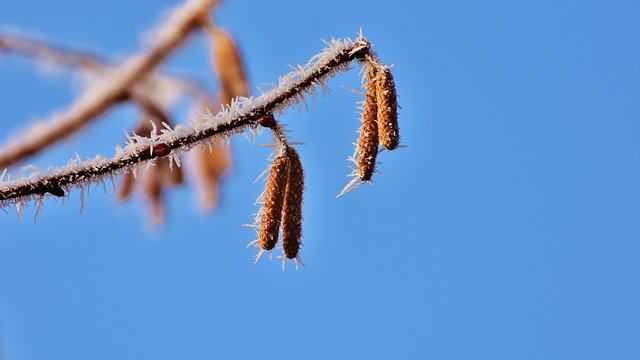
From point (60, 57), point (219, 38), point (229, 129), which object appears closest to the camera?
point (229, 129)

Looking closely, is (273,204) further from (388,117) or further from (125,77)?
(125,77)

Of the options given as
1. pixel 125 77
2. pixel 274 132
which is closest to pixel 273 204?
pixel 274 132

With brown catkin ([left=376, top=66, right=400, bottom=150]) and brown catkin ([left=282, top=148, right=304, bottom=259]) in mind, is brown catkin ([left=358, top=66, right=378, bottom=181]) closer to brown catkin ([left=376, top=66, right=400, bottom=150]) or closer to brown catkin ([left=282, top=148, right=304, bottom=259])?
brown catkin ([left=376, top=66, right=400, bottom=150])

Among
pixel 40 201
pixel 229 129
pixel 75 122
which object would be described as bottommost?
pixel 40 201

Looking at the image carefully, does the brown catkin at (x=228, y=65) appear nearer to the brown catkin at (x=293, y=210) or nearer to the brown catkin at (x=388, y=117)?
the brown catkin at (x=293, y=210)

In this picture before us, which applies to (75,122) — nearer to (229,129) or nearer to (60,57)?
(60,57)

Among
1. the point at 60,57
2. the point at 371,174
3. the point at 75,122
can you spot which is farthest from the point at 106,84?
the point at 371,174
